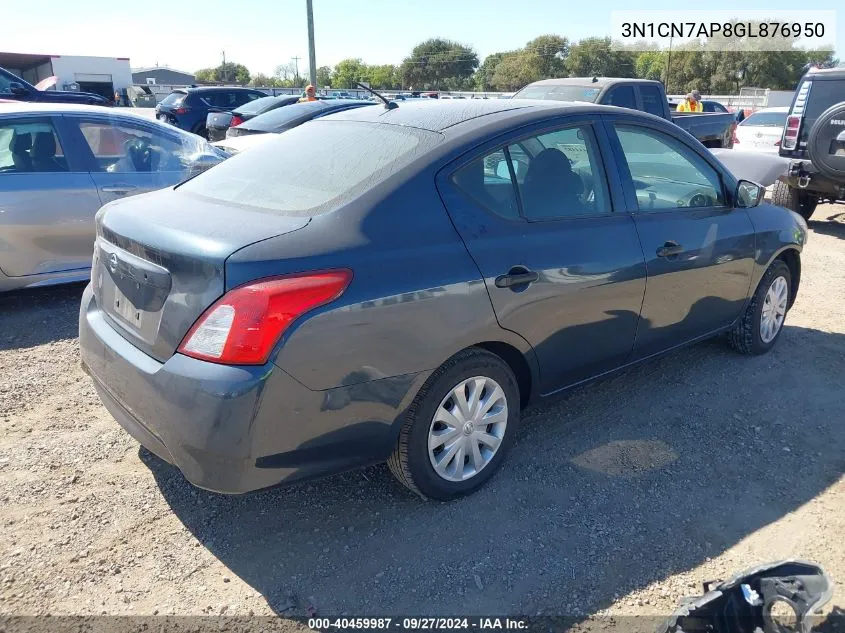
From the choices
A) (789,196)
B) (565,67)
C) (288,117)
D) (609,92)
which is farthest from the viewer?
(565,67)

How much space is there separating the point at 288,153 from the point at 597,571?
89.9 inches

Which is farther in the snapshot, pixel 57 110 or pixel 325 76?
pixel 325 76

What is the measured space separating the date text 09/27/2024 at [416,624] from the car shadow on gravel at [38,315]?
3.43m

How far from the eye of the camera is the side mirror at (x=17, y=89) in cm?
1522

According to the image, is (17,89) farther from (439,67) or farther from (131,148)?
(439,67)

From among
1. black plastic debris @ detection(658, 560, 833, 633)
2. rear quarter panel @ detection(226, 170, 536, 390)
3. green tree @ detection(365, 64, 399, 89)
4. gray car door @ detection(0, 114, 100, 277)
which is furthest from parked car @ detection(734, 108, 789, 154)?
green tree @ detection(365, 64, 399, 89)

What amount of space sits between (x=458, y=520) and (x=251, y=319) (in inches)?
50.8

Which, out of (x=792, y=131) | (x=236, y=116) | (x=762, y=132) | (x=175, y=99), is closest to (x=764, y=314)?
(x=792, y=131)

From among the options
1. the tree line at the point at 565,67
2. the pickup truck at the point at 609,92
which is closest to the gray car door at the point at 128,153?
the pickup truck at the point at 609,92

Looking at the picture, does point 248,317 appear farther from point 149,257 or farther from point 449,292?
point 449,292

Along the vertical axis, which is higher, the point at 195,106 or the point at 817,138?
the point at 817,138

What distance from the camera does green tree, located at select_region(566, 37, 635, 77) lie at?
223ft

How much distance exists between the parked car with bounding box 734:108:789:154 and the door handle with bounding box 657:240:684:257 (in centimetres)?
993

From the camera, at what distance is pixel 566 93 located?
995 cm
